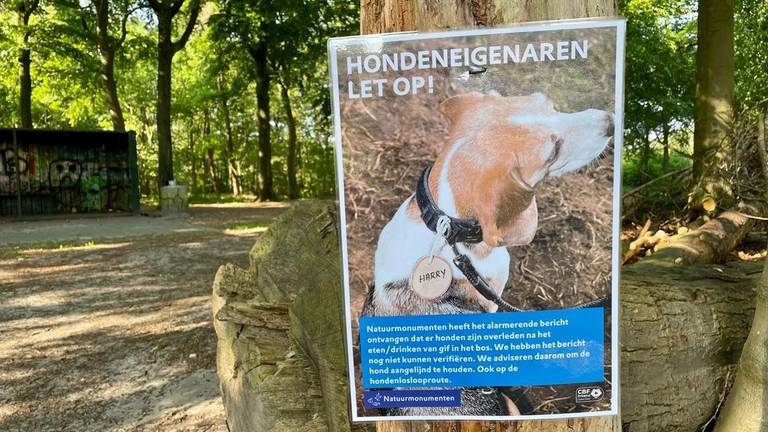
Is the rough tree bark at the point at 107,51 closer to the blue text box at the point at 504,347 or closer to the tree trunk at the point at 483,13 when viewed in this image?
the tree trunk at the point at 483,13

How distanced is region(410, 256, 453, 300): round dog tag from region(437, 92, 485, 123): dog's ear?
356 mm

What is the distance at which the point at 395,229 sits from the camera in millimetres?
1471

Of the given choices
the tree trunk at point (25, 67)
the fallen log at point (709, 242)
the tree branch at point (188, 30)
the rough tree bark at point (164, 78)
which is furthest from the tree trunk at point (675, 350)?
the tree trunk at point (25, 67)

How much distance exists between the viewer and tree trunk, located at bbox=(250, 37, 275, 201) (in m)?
23.3

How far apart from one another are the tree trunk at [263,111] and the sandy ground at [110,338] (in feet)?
44.8

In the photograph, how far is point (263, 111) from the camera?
79.8 feet

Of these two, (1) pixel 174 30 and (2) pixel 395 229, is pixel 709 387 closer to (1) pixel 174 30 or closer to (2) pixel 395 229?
(2) pixel 395 229

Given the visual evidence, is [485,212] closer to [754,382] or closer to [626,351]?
[626,351]

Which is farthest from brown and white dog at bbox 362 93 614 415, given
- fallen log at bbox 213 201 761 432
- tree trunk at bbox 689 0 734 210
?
tree trunk at bbox 689 0 734 210

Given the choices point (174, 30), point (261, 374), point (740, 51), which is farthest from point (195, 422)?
point (174, 30)

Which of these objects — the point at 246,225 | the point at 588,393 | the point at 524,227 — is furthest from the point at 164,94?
the point at 588,393

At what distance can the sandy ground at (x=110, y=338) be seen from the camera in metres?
3.88

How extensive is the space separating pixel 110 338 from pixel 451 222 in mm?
4948

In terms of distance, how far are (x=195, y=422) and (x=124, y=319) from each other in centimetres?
285
